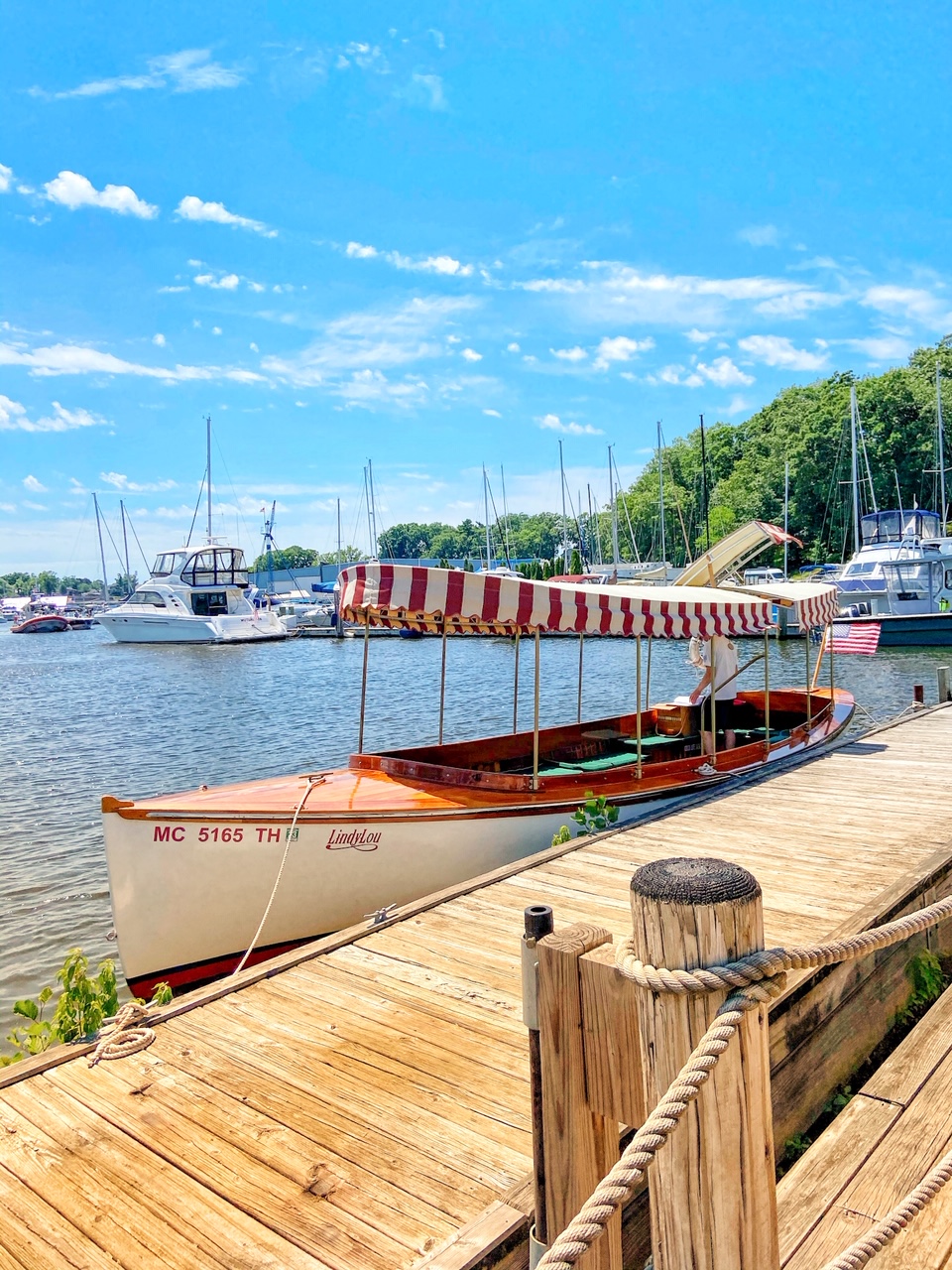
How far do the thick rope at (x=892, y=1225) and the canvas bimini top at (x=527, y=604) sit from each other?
4844 mm

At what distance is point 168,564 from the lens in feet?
194

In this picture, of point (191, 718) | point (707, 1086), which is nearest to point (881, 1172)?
point (707, 1086)

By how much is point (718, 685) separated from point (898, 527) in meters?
35.9

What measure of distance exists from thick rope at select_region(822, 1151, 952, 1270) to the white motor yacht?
56.4 meters

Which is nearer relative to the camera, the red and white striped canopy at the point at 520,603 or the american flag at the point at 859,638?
the red and white striped canopy at the point at 520,603

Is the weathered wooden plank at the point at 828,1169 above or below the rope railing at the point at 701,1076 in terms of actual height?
below

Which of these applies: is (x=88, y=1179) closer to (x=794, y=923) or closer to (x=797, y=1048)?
(x=797, y=1048)

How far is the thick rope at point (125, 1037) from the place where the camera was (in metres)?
4.25

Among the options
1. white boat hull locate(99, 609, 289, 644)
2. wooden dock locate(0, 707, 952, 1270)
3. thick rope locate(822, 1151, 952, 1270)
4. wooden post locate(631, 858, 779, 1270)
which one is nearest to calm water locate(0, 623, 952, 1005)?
wooden dock locate(0, 707, 952, 1270)

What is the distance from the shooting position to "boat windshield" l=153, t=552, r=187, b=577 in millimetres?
58656

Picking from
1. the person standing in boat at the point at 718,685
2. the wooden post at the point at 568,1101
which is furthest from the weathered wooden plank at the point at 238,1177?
the person standing in boat at the point at 718,685

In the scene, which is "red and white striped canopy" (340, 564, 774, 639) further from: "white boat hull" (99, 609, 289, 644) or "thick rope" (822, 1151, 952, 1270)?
"white boat hull" (99, 609, 289, 644)

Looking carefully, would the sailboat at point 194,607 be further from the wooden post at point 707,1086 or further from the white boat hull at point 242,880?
the wooden post at point 707,1086

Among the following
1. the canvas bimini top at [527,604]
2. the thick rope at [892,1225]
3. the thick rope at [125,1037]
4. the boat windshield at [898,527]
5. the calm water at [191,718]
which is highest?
the boat windshield at [898,527]
